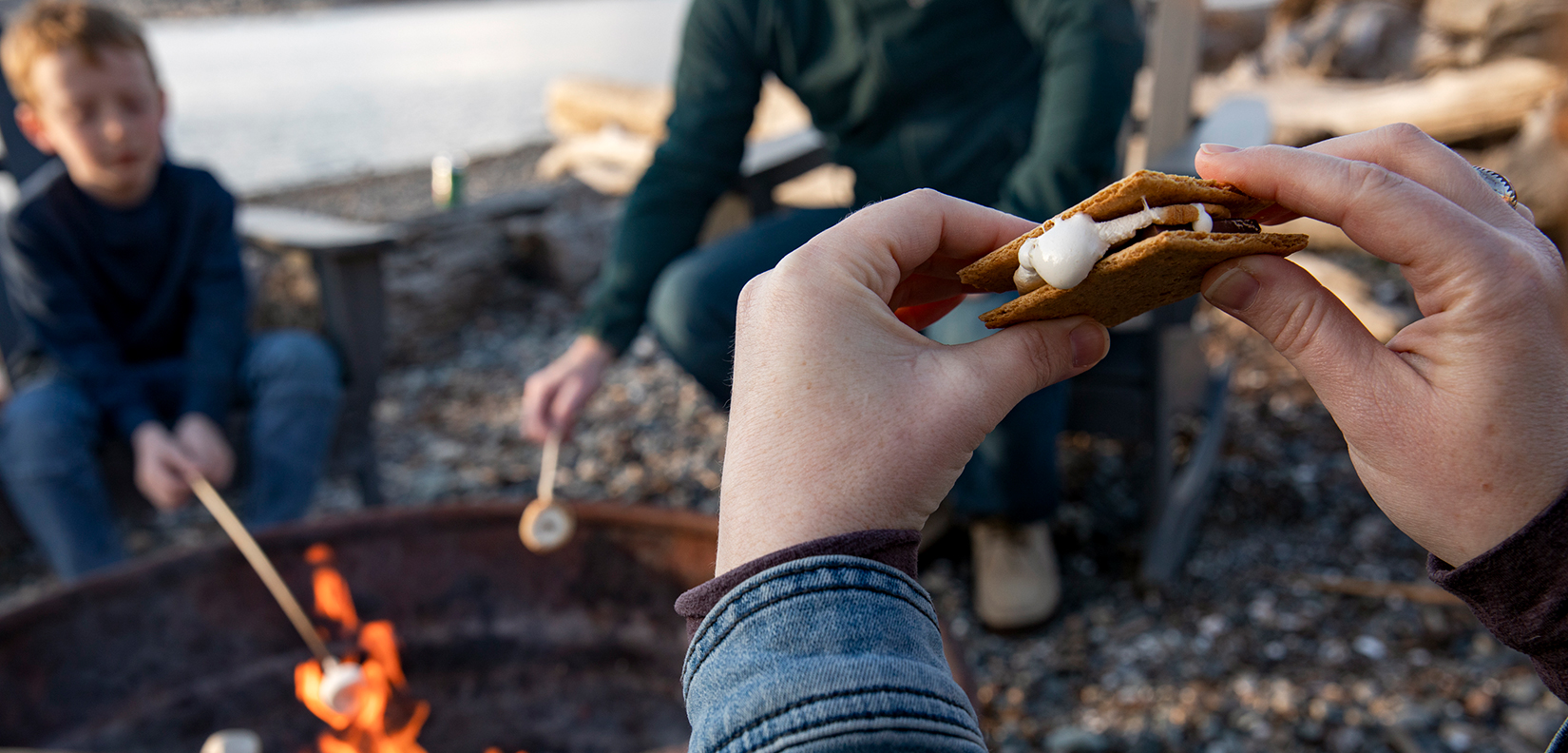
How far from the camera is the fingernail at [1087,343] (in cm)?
90

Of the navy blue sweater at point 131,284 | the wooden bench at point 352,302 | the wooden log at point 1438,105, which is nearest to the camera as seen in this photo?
the navy blue sweater at point 131,284

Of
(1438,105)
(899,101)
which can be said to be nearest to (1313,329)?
(899,101)

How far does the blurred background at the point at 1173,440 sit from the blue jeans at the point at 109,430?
267 mm

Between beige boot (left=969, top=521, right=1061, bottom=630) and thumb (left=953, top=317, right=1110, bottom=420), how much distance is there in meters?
1.55

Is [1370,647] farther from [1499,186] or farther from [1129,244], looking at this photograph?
[1129,244]

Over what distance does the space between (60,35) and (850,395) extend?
9.11 ft

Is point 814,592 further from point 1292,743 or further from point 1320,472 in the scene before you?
point 1320,472

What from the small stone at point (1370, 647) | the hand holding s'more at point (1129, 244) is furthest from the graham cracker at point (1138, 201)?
the small stone at point (1370, 647)

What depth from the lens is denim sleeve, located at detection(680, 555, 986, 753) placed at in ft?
1.83

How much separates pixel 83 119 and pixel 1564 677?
3.30m

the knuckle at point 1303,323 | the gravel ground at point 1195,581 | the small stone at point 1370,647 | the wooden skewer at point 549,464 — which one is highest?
the knuckle at point 1303,323

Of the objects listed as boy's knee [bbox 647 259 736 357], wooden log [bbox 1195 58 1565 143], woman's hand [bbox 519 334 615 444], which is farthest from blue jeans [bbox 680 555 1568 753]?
wooden log [bbox 1195 58 1565 143]

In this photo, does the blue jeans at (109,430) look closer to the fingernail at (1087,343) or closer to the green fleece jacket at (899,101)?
the green fleece jacket at (899,101)

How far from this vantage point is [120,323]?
2.74 metres
